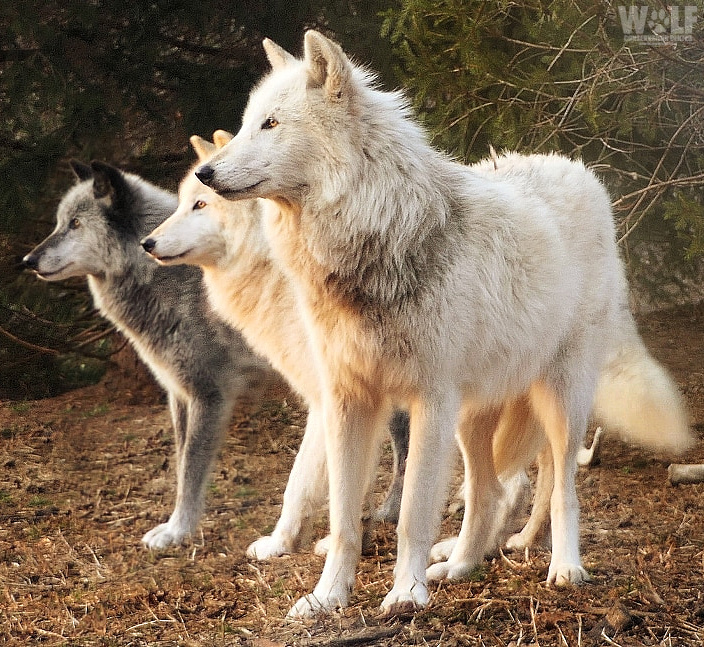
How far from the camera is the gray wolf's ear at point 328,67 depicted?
2.84m

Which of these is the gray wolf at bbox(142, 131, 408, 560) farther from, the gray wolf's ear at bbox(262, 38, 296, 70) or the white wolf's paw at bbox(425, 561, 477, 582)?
the gray wolf's ear at bbox(262, 38, 296, 70)

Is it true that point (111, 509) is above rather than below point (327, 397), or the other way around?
below

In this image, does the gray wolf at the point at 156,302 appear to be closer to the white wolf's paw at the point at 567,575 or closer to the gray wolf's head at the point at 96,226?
the gray wolf's head at the point at 96,226

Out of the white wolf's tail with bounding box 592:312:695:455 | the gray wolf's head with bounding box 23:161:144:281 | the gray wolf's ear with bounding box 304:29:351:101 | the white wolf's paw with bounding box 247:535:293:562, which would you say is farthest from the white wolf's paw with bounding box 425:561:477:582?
the gray wolf's head with bounding box 23:161:144:281

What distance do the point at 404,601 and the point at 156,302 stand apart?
2.53 metres

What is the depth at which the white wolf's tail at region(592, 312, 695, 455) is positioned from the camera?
4.36 metres

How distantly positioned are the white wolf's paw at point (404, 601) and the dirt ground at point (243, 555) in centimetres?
4

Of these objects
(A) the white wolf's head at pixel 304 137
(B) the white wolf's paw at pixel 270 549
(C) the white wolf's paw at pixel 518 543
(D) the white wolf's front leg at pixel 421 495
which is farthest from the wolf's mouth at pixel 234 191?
(C) the white wolf's paw at pixel 518 543

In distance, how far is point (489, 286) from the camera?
314 centimetres

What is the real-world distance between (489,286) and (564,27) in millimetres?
2246

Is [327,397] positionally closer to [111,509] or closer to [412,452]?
[412,452]

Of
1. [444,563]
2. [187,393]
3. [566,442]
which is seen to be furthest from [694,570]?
[187,393]

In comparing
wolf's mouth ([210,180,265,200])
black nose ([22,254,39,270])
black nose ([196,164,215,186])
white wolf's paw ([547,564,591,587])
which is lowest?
white wolf's paw ([547,564,591,587])

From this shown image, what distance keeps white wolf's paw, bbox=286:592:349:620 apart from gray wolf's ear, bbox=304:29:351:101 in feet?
5.55
